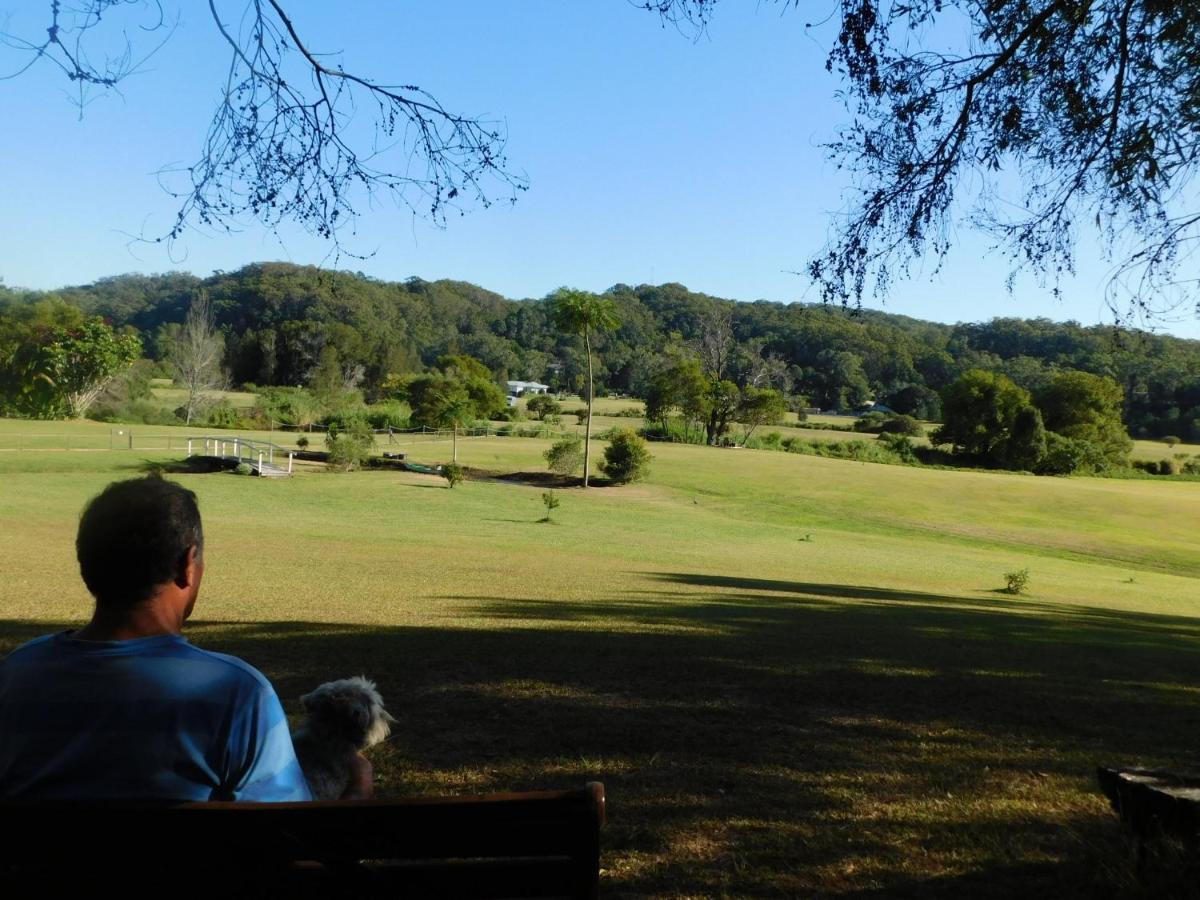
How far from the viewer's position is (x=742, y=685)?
7117 mm

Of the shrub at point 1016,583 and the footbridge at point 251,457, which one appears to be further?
the footbridge at point 251,457

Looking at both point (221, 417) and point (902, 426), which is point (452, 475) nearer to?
point (221, 417)

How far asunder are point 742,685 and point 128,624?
5.61 m

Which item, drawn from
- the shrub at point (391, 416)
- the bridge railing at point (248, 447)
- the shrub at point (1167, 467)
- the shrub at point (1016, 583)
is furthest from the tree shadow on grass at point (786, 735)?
the shrub at point (1167, 467)

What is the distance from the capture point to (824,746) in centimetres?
544

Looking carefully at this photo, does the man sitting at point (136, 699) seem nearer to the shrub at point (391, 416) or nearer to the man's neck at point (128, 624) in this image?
the man's neck at point (128, 624)

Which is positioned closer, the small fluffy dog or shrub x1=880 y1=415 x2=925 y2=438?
the small fluffy dog

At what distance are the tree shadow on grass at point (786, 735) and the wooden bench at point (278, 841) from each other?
1.88 metres

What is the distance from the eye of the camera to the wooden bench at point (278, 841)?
6.04ft

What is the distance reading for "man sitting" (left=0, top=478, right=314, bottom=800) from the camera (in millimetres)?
1918

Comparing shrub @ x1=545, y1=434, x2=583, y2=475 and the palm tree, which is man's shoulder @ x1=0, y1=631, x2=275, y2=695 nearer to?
the palm tree

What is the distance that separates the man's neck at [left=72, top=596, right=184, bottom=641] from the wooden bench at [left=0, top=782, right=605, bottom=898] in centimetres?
Result: 34

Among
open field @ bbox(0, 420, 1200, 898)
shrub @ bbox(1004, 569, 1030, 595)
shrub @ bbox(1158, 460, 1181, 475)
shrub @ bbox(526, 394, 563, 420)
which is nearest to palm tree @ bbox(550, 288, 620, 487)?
open field @ bbox(0, 420, 1200, 898)

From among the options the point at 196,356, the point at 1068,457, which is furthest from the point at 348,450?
the point at 1068,457
